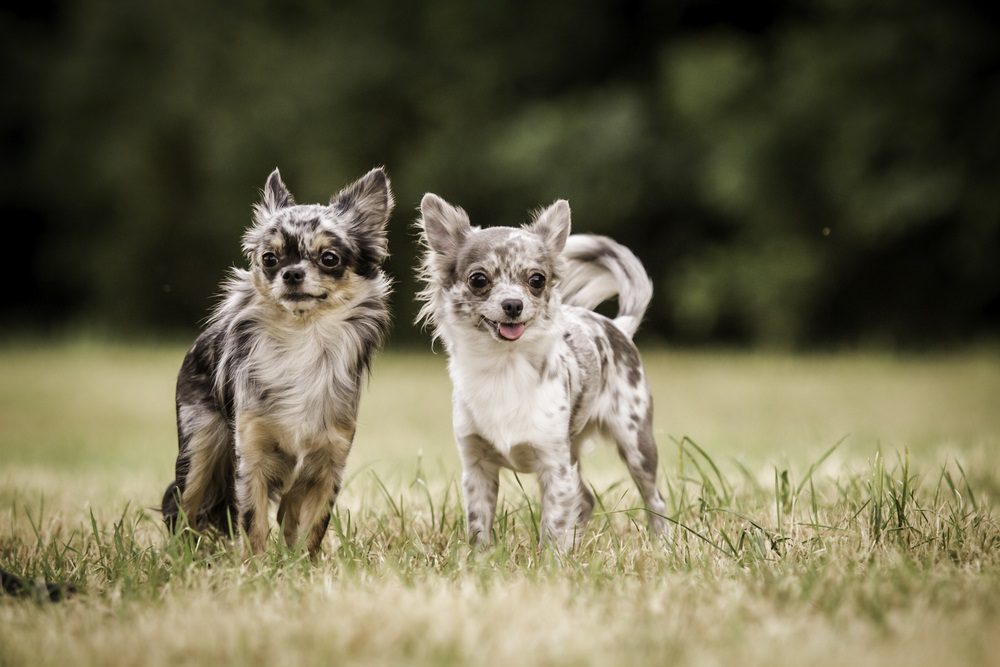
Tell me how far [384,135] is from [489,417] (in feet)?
39.2

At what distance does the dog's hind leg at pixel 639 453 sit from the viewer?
4.03 metres

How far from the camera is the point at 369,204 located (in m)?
3.65

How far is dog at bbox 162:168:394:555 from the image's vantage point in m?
3.37

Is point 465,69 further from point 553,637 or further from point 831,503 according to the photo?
point 553,637

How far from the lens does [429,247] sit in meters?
3.82

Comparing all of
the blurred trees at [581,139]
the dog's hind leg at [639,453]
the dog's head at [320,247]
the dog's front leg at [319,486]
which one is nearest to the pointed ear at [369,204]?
the dog's head at [320,247]

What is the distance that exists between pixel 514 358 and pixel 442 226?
61 cm

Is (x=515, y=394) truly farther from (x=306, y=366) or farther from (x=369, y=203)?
(x=369, y=203)

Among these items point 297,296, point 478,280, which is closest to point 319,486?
point 297,296

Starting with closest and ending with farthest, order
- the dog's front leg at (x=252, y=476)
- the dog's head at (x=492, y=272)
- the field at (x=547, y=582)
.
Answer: the field at (x=547, y=582)
the dog's front leg at (x=252, y=476)
the dog's head at (x=492, y=272)

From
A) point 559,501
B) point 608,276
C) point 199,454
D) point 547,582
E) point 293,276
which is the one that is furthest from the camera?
point 608,276

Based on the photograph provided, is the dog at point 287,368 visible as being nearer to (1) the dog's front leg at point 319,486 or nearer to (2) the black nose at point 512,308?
(1) the dog's front leg at point 319,486

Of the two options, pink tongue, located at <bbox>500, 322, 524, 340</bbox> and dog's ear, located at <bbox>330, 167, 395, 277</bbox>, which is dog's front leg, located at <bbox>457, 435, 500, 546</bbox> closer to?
pink tongue, located at <bbox>500, 322, 524, 340</bbox>

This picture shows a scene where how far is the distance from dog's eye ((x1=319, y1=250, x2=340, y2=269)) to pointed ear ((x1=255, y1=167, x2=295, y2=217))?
1.32 feet
